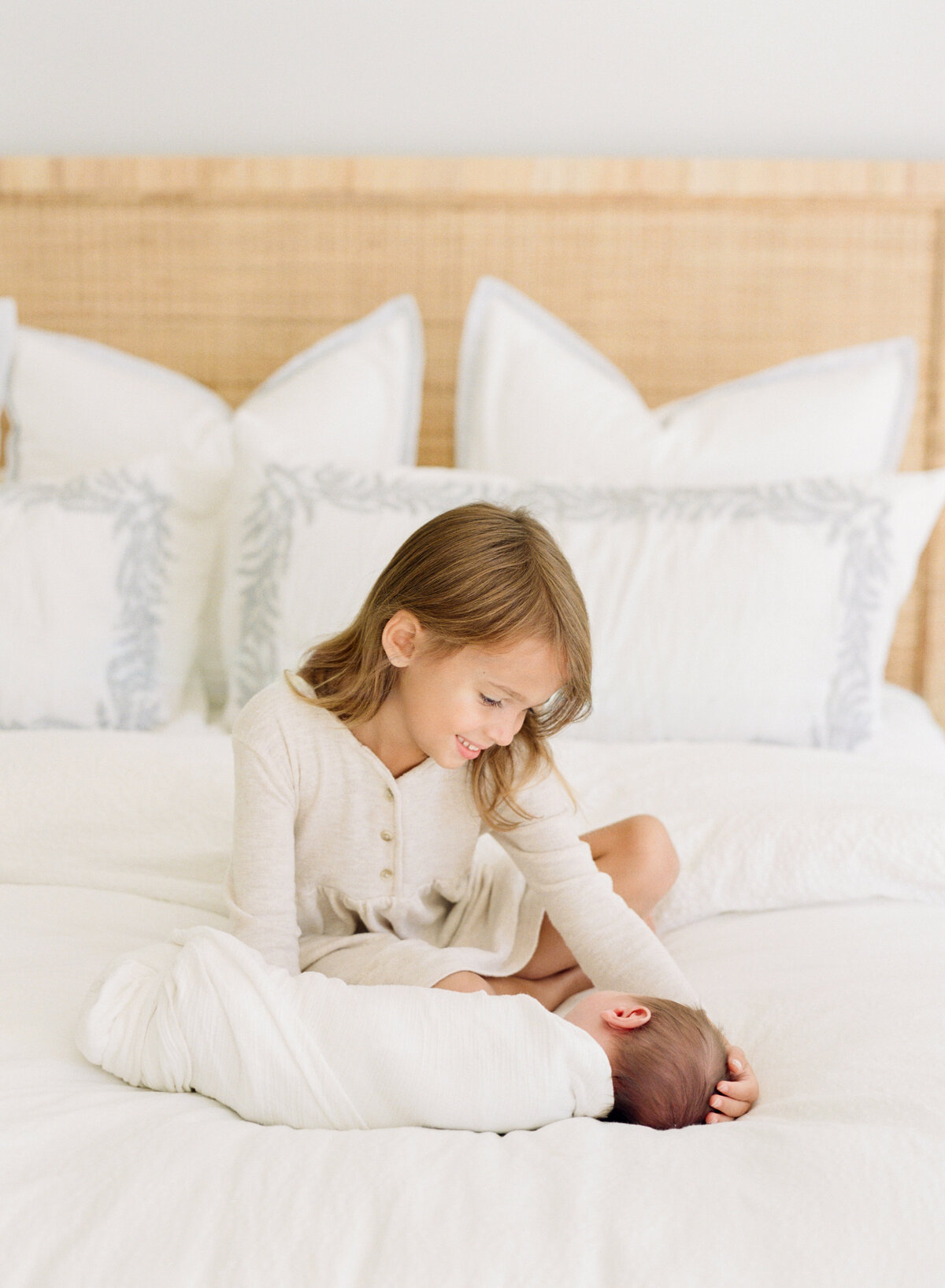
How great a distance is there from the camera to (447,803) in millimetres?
1134

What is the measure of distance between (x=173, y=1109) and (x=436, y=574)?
0.46m

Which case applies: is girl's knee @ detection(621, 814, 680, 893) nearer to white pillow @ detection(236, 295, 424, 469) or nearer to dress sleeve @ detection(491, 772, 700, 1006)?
dress sleeve @ detection(491, 772, 700, 1006)

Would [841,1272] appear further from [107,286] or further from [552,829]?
[107,286]

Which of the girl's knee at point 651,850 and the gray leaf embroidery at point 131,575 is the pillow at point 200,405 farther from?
the girl's knee at point 651,850

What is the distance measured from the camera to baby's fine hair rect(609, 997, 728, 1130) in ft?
2.86

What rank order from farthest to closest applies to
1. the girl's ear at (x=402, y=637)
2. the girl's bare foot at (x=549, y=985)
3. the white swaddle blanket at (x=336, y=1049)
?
1. the girl's bare foot at (x=549, y=985)
2. the girl's ear at (x=402, y=637)
3. the white swaddle blanket at (x=336, y=1049)

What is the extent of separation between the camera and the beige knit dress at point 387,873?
3.39 feet

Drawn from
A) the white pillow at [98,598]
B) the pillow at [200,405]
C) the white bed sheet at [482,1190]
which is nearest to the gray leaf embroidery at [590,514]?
the white pillow at [98,598]

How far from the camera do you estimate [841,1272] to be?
24.5 inches

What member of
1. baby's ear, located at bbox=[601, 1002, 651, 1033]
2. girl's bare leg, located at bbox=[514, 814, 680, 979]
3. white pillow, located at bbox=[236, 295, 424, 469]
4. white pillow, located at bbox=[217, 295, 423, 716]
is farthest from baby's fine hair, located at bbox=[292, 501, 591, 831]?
white pillow, located at bbox=[236, 295, 424, 469]

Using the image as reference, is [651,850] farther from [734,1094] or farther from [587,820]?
[734,1094]

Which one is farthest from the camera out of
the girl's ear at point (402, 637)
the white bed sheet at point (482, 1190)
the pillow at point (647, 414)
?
the pillow at point (647, 414)

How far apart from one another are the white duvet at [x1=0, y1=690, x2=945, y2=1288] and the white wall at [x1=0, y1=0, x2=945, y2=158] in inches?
49.7

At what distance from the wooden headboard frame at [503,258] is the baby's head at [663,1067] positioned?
1.23 m
